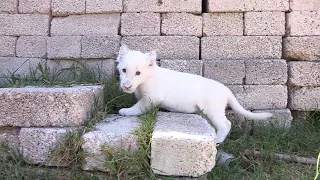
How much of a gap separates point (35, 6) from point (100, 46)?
3.08ft

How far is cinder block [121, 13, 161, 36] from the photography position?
4.93 metres

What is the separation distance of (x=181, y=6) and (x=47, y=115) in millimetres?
2233

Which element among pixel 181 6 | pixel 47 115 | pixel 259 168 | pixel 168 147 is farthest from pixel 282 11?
pixel 47 115

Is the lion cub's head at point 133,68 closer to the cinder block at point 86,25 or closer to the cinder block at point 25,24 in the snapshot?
the cinder block at point 86,25

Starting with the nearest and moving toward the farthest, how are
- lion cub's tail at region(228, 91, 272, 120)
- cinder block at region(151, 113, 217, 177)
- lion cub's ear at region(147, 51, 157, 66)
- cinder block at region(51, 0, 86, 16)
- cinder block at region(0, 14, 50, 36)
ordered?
cinder block at region(151, 113, 217, 177), lion cub's ear at region(147, 51, 157, 66), lion cub's tail at region(228, 91, 272, 120), cinder block at region(51, 0, 86, 16), cinder block at region(0, 14, 50, 36)

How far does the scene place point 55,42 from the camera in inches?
198

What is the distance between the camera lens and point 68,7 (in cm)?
500

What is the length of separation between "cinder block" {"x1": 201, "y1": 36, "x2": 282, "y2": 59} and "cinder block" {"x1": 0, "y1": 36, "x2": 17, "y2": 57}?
2.29 meters

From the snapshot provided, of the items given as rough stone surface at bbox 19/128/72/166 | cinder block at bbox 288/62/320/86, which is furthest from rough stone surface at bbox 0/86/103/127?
cinder block at bbox 288/62/320/86

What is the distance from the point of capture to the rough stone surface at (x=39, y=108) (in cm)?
338

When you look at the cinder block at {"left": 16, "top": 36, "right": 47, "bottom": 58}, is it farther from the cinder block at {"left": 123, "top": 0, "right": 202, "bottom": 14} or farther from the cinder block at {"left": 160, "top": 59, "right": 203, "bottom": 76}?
the cinder block at {"left": 160, "top": 59, "right": 203, "bottom": 76}

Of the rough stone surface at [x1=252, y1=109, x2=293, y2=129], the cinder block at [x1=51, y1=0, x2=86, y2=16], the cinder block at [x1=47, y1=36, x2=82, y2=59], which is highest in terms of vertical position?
the cinder block at [x1=51, y1=0, x2=86, y2=16]

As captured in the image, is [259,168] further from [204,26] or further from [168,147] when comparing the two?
[204,26]

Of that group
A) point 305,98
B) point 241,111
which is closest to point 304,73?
point 305,98
